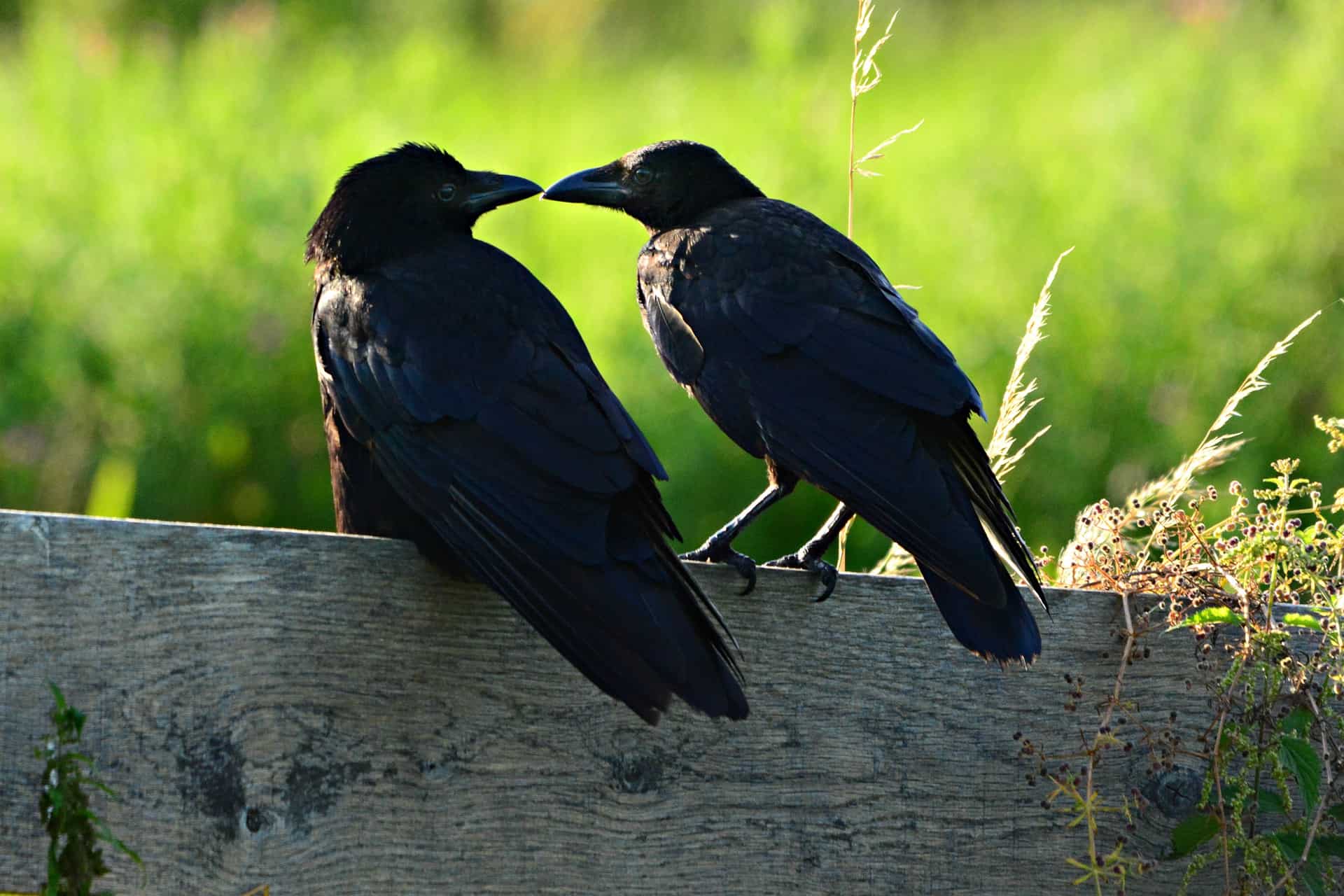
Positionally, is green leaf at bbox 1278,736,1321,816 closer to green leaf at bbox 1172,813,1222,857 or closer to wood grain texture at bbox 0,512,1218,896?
green leaf at bbox 1172,813,1222,857

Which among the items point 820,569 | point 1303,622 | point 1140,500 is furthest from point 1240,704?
point 820,569

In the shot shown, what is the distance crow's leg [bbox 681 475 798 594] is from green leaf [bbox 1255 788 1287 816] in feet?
2.68

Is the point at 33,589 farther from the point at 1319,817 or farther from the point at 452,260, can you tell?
the point at 1319,817

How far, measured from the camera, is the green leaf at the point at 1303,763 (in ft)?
7.07

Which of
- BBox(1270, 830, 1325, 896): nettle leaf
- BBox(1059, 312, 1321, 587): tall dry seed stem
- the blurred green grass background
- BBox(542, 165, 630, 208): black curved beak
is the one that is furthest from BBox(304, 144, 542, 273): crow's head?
the blurred green grass background

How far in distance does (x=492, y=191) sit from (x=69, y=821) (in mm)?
1620

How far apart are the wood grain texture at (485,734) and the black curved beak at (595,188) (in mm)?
1408

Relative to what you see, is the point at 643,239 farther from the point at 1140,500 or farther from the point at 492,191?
the point at 1140,500

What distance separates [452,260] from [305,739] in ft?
3.43

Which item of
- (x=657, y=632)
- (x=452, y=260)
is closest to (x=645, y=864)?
(x=657, y=632)

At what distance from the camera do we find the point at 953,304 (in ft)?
22.3

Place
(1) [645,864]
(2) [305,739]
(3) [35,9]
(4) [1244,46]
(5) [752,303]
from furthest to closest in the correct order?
(3) [35,9] → (4) [1244,46] → (5) [752,303] → (1) [645,864] → (2) [305,739]

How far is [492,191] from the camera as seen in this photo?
2.99 meters

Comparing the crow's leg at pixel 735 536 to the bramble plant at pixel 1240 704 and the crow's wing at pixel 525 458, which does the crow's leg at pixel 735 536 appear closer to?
the crow's wing at pixel 525 458
